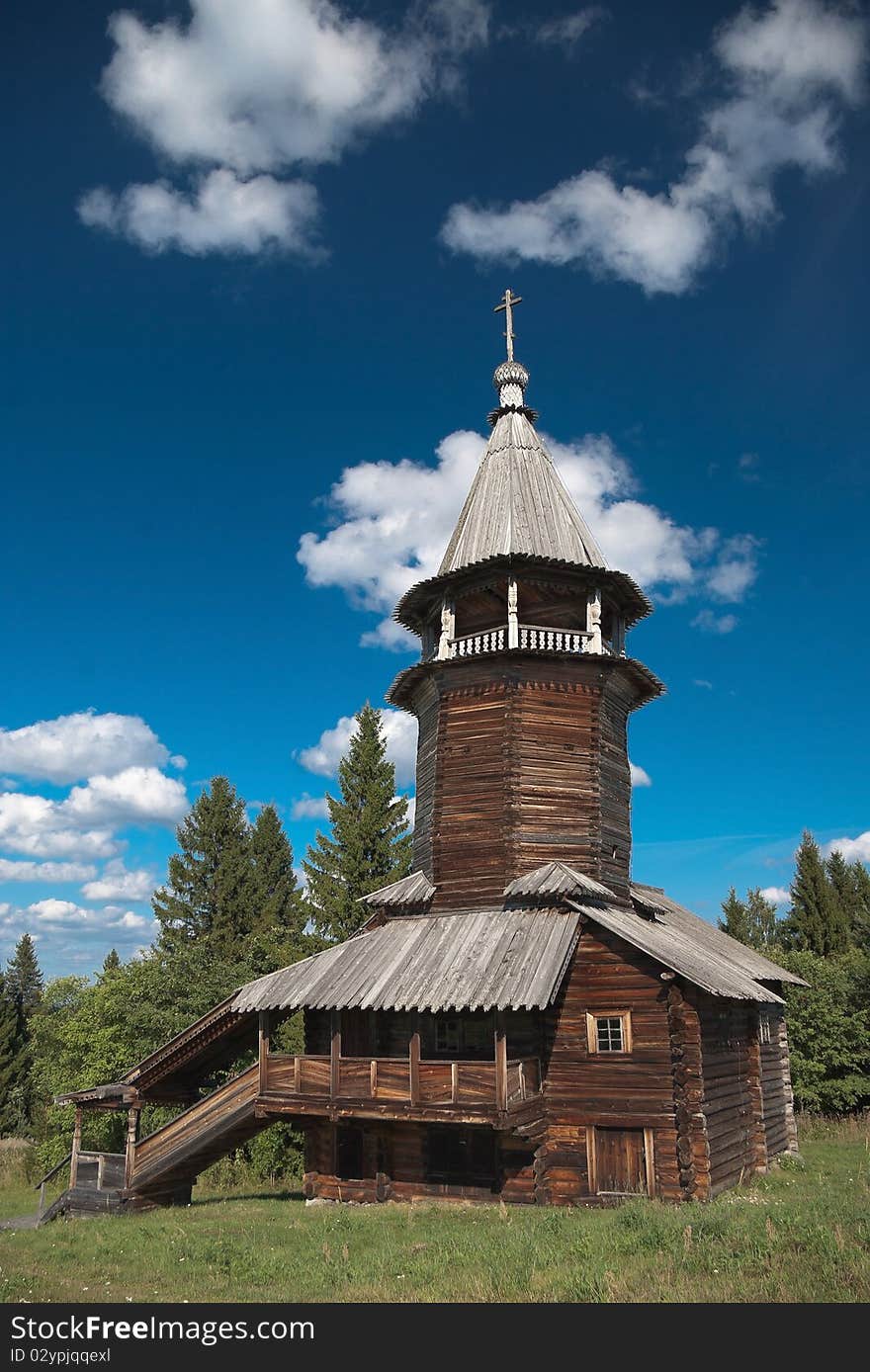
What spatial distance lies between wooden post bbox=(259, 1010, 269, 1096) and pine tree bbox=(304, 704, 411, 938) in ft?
65.8

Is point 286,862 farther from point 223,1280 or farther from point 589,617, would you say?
point 223,1280

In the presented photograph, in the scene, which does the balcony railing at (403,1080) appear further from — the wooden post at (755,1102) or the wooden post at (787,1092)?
the wooden post at (787,1092)

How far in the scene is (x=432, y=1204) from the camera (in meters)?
20.2

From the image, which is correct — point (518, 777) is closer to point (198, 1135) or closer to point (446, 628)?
point (446, 628)

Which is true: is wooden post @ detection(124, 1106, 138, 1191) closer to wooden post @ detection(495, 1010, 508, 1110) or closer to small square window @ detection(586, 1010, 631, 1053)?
wooden post @ detection(495, 1010, 508, 1110)

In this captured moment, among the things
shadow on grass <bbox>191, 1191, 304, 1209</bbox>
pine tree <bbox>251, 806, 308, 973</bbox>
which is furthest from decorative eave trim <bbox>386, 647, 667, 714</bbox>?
pine tree <bbox>251, 806, 308, 973</bbox>

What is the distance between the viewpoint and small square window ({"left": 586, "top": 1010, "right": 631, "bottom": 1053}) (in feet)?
66.1

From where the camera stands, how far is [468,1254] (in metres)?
14.2

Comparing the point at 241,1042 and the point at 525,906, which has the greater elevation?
the point at 525,906

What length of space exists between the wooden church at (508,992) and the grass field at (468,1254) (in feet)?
4.45

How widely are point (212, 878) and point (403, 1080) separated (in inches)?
1457
